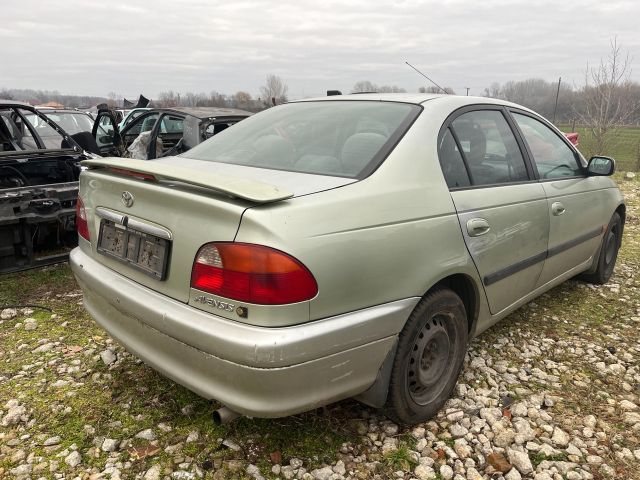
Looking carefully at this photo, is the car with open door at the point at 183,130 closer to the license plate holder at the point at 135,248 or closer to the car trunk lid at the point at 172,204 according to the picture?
the car trunk lid at the point at 172,204

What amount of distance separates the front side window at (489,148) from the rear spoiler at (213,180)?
122 cm

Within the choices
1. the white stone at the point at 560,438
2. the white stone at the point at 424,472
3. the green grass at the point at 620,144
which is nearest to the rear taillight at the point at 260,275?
the white stone at the point at 424,472

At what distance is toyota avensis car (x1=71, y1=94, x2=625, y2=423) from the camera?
5.65 ft

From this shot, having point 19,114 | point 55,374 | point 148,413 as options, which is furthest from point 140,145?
point 148,413

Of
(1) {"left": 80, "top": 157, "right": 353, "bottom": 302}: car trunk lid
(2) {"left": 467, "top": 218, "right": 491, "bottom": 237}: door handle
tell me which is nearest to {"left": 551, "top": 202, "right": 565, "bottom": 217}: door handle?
(2) {"left": 467, "top": 218, "right": 491, "bottom": 237}: door handle

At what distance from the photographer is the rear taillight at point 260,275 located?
1679 millimetres

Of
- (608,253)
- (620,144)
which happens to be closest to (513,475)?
(608,253)

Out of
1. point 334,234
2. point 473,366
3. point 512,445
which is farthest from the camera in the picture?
point 473,366

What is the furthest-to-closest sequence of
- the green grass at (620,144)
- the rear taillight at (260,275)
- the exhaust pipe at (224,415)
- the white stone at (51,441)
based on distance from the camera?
1. the green grass at (620,144)
2. the white stone at (51,441)
3. the exhaust pipe at (224,415)
4. the rear taillight at (260,275)

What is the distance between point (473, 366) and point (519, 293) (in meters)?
0.52

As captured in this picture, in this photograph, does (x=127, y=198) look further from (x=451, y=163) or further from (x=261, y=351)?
(x=451, y=163)

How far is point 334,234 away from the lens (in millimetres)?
1798

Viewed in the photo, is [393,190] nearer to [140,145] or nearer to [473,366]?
[473,366]

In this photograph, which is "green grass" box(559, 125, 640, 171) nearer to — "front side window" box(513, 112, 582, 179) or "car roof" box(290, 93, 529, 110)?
"front side window" box(513, 112, 582, 179)
